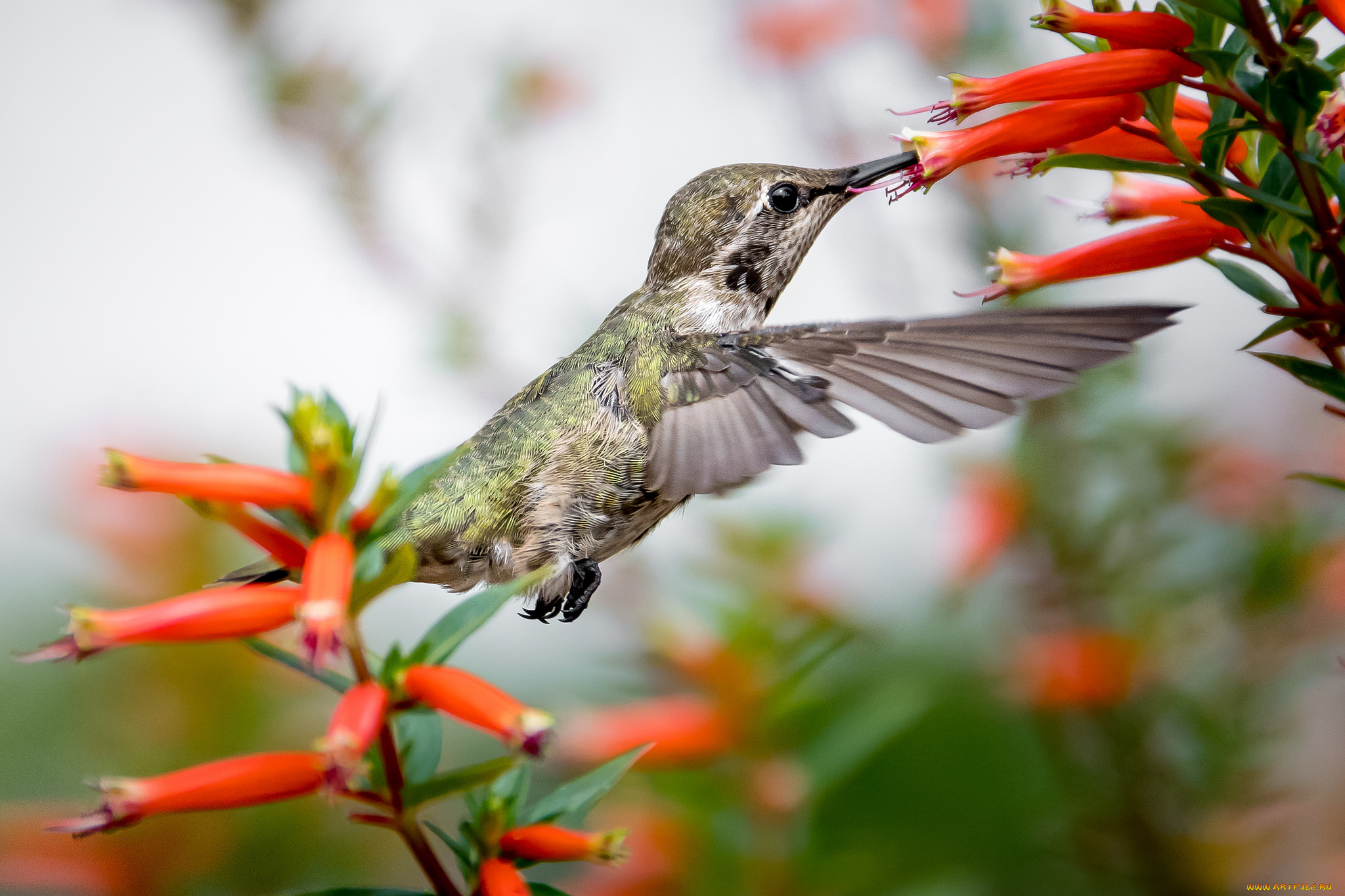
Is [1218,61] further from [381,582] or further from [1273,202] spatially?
[381,582]

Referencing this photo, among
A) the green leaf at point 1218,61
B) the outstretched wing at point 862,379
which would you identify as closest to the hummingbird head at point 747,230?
the outstretched wing at point 862,379

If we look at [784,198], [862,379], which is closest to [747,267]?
[784,198]

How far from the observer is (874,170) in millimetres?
1872

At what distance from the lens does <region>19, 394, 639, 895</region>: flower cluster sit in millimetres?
1109

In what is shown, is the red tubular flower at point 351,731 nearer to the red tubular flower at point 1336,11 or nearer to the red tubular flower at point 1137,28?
the red tubular flower at point 1137,28

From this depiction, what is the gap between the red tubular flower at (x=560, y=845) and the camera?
1.22 meters

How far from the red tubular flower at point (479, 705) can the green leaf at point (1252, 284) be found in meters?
0.90

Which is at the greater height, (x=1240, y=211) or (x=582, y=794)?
(x=1240, y=211)

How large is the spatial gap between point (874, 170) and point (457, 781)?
47.3 inches

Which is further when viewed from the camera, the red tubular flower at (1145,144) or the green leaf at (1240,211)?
the red tubular flower at (1145,144)

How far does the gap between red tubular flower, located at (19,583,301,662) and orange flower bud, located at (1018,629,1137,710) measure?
6.88 ft

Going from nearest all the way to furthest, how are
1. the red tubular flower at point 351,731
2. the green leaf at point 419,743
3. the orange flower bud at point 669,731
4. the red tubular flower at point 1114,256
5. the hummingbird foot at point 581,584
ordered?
the red tubular flower at point 351,731 → the green leaf at point 419,743 → the red tubular flower at point 1114,256 → the hummingbird foot at point 581,584 → the orange flower bud at point 669,731

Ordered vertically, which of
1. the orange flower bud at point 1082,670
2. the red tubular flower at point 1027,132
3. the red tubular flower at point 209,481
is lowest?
the orange flower bud at point 1082,670

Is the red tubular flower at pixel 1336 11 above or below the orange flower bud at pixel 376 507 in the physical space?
above
